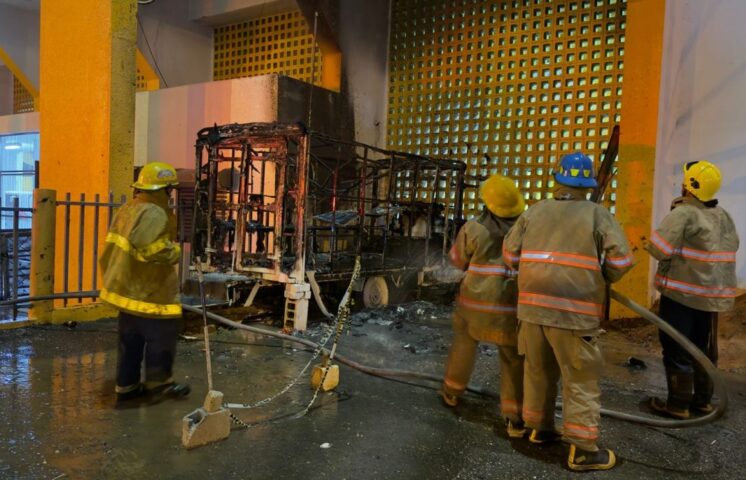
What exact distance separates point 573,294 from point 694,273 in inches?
59.9

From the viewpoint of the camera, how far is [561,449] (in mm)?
3631

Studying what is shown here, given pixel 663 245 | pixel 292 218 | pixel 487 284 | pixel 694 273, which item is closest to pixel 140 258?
pixel 487 284

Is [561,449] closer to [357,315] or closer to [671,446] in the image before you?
[671,446]

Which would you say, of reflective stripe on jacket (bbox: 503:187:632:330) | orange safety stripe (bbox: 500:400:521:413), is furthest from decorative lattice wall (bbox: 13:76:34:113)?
reflective stripe on jacket (bbox: 503:187:632:330)

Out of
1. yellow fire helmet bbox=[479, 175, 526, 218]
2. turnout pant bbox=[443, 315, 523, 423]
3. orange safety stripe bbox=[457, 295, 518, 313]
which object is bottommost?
turnout pant bbox=[443, 315, 523, 423]

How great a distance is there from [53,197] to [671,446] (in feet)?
21.2

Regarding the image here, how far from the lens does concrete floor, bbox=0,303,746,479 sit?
3260 mm

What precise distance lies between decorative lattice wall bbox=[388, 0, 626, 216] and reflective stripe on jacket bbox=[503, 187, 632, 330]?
633 cm

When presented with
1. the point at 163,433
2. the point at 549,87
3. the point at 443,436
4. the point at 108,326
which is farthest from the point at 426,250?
the point at 163,433

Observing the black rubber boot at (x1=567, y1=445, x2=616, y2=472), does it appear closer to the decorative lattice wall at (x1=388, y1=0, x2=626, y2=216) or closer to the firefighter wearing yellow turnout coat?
the firefighter wearing yellow turnout coat

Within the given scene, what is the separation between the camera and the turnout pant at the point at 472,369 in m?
3.81

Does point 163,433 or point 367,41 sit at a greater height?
point 367,41

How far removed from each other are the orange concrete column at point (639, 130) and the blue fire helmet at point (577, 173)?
173 inches

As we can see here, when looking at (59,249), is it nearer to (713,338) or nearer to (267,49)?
(267,49)
